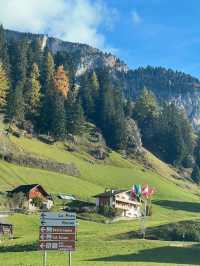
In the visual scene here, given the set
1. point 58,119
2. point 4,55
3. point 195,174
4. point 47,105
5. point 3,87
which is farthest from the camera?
point 195,174

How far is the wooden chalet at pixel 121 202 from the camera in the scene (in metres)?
121

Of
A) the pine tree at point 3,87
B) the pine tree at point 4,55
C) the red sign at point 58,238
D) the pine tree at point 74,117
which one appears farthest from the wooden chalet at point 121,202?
the red sign at point 58,238

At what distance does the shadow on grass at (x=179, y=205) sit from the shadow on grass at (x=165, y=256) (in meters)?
61.7

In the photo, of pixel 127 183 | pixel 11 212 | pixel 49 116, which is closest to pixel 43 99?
pixel 49 116

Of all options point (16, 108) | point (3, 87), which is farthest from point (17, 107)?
point (3, 87)

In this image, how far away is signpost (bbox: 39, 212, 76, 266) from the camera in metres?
36.7

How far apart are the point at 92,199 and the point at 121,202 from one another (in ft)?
19.3

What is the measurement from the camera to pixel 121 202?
12512 cm

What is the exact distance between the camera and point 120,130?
18388cm

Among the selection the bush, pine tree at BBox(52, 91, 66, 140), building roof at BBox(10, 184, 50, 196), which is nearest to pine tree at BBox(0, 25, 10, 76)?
pine tree at BBox(52, 91, 66, 140)

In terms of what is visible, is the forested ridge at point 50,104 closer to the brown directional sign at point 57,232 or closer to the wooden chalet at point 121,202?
the wooden chalet at point 121,202

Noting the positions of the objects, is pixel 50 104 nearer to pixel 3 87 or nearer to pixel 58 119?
pixel 58 119

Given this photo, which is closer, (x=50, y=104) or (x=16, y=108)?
(x=16, y=108)

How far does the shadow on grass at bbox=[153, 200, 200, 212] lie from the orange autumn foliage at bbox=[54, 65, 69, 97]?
2446 inches
